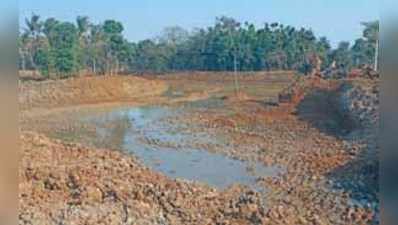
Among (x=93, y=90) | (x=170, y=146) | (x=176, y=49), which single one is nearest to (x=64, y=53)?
(x=93, y=90)

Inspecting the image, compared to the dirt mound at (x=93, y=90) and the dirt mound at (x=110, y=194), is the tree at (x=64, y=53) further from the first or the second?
the dirt mound at (x=110, y=194)

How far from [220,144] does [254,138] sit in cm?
15

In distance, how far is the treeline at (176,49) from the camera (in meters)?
2.40

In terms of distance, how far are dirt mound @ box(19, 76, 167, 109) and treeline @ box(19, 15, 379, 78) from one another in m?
0.04

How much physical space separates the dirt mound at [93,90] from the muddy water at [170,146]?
0.24ft

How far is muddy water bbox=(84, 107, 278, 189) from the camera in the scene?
8.48ft

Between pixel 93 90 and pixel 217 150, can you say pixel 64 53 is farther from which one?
pixel 217 150

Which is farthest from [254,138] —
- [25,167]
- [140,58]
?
[25,167]

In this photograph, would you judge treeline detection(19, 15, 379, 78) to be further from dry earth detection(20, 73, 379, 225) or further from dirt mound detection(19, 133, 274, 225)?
dirt mound detection(19, 133, 274, 225)

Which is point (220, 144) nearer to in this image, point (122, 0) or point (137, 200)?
point (137, 200)

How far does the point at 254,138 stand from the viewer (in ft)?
8.48

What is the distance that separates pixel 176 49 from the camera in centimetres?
256

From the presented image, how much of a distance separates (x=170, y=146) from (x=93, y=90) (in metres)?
0.43

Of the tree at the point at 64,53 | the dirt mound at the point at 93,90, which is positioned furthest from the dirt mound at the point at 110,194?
the tree at the point at 64,53
